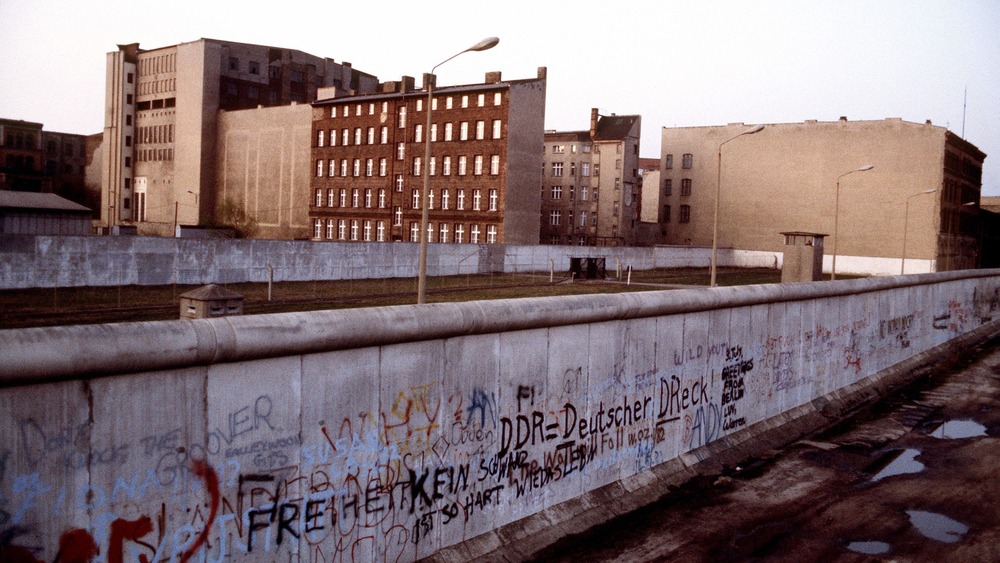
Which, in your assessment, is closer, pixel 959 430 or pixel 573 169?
pixel 959 430

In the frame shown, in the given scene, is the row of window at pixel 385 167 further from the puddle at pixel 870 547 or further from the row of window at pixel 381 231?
the puddle at pixel 870 547

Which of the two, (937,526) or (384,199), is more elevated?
(384,199)

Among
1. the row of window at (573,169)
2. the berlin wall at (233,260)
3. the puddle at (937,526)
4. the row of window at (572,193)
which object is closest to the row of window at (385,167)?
the berlin wall at (233,260)

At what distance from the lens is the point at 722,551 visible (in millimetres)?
9781

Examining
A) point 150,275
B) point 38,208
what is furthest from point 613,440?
point 38,208

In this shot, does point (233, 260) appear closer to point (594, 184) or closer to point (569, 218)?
point (594, 184)

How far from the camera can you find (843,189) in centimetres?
8094

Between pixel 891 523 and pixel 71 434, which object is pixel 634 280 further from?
pixel 71 434

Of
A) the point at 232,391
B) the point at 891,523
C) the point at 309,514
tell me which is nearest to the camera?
the point at 232,391

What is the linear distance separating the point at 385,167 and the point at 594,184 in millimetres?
31582

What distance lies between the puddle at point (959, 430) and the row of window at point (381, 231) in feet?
191

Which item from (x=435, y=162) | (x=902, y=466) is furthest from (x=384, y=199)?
(x=902, y=466)

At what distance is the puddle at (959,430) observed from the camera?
55.3ft

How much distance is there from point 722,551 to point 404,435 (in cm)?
436
